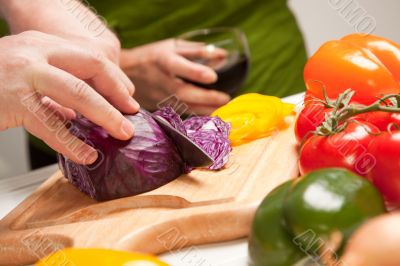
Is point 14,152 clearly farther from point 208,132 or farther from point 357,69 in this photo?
point 357,69

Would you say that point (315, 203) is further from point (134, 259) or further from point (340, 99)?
point (340, 99)

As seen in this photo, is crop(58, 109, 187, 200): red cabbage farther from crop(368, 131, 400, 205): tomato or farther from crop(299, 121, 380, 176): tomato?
crop(368, 131, 400, 205): tomato

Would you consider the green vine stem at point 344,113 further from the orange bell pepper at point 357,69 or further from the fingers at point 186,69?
the fingers at point 186,69

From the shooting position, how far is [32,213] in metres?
1.13

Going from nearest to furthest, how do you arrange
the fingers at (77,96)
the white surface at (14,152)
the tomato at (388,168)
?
the tomato at (388,168) → the fingers at (77,96) → the white surface at (14,152)

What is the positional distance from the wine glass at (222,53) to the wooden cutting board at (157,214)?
38 cm

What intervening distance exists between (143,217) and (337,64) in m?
0.52

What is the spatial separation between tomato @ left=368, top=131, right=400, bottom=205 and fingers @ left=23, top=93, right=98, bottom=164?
1.58 feet

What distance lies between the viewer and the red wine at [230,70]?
5.05 feet

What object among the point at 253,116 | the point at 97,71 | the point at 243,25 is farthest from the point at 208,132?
the point at 243,25

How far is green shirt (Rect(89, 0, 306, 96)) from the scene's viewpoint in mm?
1818

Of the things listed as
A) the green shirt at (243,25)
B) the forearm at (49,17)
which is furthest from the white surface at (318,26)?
the forearm at (49,17)

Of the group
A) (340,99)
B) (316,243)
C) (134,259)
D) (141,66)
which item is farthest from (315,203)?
(141,66)

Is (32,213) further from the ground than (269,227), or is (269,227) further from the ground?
Answer: (269,227)
